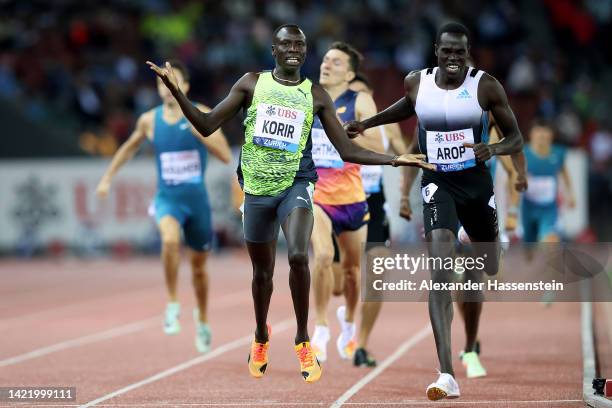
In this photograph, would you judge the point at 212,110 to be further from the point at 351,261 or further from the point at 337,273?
the point at 337,273

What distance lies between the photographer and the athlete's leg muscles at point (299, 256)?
27.4 ft

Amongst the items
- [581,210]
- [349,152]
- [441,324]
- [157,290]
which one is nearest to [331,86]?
[349,152]

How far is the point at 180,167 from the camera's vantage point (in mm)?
12312

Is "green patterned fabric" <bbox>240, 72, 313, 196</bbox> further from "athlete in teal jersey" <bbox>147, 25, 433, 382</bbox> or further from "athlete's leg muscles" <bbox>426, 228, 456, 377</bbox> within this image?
"athlete's leg muscles" <bbox>426, 228, 456, 377</bbox>

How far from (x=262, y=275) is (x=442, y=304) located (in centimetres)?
122

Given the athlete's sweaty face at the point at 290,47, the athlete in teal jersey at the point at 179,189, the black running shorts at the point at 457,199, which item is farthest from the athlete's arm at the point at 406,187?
the athlete in teal jersey at the point at 179,189

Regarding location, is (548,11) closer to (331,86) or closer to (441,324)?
(331,86)

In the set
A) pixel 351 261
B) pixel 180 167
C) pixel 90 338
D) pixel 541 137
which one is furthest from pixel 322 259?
pixel 541 137

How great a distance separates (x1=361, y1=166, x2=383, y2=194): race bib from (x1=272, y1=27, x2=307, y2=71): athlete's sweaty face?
3237 mm

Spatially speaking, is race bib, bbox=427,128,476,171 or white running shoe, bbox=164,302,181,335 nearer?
race bib, bbox=427,128,476,171

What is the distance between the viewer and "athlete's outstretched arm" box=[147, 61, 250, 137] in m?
8.06

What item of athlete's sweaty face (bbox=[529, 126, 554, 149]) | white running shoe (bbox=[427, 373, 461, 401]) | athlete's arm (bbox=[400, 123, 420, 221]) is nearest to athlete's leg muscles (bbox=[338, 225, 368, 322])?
athlete's arm (bbox=[400, 123, 420, 221])

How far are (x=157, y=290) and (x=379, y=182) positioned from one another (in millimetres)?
9089

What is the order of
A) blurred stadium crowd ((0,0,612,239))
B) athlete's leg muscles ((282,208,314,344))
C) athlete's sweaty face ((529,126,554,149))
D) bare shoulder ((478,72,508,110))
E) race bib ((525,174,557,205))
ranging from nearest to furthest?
athlete's leg muscles ((282,208,314,344)) < bare shoulder ((478,72,508,110)) < race bib ((525,174,557,205)) < athlete's sweaty face ((529,126,554,149)) < blurred stadium crowd ((0,0,612,239))
